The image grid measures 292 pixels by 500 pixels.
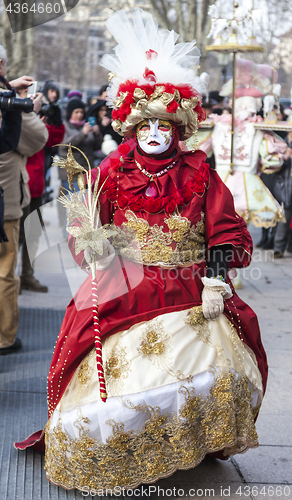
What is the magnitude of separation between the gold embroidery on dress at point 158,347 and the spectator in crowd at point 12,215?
2037mm

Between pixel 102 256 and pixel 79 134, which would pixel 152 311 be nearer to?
pixel 102 256

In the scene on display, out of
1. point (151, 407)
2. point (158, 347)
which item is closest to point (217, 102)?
point (158, 347)

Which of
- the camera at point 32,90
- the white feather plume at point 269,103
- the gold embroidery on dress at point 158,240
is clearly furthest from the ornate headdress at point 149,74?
the white feather plume at point 269,103

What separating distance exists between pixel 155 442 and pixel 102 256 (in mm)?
890

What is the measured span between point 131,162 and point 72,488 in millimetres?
1652

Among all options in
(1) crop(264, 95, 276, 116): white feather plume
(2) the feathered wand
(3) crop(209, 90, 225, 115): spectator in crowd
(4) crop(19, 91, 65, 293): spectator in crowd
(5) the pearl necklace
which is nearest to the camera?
(2) the feathered wand

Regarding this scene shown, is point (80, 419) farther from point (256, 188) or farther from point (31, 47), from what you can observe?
point (31, 47)

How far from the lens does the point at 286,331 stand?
17.7ft

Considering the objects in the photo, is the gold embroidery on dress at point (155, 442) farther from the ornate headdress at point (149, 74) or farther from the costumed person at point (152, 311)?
the ornate headdress at point (149, 74)

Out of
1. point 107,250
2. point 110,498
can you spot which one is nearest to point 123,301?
point 107,250

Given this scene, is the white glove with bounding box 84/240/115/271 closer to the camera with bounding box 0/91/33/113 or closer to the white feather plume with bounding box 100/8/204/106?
the white feather plume with bounding box 100/8/204/106

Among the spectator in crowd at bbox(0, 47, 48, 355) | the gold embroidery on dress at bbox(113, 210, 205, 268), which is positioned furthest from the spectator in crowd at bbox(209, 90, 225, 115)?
the gold embroidery on dress at bbox(113, 210, 205, 268)

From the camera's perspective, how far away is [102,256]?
2.74 meters

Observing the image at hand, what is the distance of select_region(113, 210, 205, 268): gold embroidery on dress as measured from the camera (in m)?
2.84
